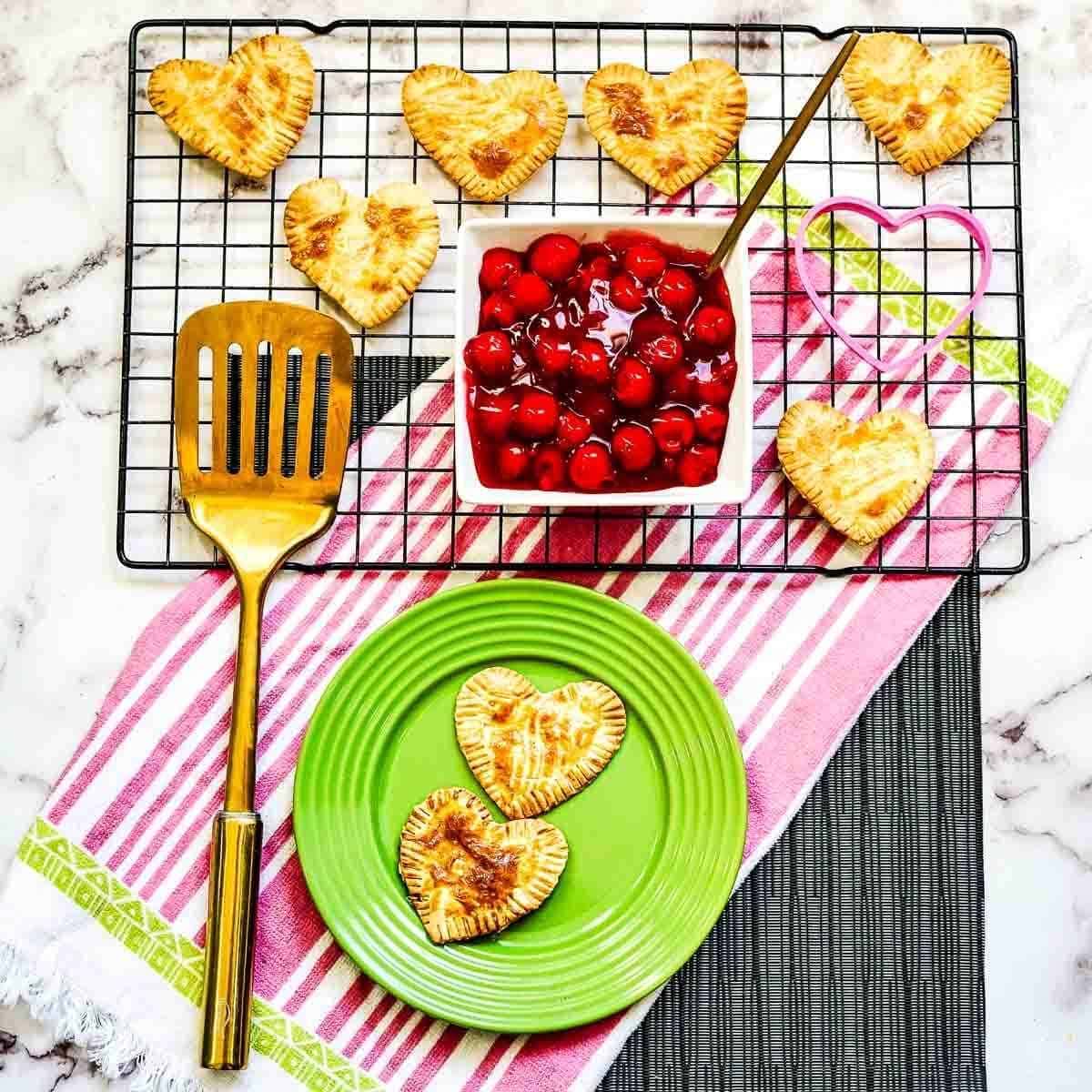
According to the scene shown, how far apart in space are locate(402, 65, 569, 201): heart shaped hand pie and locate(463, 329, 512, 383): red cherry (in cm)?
30

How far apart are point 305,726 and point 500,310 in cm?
58

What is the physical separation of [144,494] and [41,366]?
0.72 ft

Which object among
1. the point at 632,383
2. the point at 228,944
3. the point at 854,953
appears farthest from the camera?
the point at 854,953

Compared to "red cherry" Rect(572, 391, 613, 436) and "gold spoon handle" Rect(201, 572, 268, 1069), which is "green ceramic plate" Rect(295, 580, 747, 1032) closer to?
"gold spoon handle" Rect(201, 572, 268, 1069)

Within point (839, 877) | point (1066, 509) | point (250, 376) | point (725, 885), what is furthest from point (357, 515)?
point (1066, 509)

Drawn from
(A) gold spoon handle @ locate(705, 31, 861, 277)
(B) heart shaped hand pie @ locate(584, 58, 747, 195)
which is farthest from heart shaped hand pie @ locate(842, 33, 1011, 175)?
(A) gold spoon handle @ locate(705, 31, 861, 277)

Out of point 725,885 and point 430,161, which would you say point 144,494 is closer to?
point 430,161

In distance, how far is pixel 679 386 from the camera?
1366 millimetres

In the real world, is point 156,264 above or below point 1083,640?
above

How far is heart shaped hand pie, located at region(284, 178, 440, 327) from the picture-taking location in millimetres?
1534

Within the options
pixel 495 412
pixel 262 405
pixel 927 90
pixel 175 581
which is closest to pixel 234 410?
pixel 262 405

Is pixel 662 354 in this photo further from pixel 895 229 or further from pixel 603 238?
pixel 895 229

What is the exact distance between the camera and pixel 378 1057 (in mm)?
1500

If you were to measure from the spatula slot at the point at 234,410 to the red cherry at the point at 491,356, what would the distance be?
35 cm
